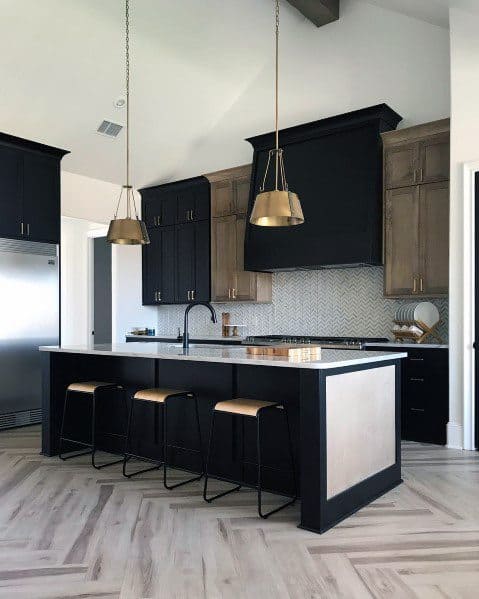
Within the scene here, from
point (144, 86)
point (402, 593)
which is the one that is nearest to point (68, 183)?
point (144, 86)

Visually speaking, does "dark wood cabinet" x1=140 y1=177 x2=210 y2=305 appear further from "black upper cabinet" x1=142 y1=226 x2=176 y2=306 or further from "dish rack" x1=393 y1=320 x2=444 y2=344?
"dish rack" x1=393 y1=320 x2=444 y2=344

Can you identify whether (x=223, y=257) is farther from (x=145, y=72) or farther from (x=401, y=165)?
(x=401, y=165)

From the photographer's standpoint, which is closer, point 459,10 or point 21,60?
point 459,10

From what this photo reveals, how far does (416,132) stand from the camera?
5074mm

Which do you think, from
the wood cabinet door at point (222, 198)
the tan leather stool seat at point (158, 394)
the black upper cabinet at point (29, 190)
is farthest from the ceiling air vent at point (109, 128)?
the tan leather stool seat at point (158, 394)

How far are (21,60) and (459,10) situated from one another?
401 centimetres

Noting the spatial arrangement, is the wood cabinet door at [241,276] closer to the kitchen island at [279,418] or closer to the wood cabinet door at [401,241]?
the wood cabinet door at [401,241]

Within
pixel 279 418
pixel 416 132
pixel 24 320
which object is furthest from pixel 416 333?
pixel 24 320

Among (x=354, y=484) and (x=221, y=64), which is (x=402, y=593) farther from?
(x=221, y=64)

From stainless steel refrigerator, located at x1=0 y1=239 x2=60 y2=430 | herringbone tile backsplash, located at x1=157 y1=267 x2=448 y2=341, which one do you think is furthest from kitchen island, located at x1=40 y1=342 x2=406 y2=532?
herringbone tile backsplash, located at x1=157 y1=267 x2=448 y2=341

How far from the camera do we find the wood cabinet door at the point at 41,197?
5652 millimetres

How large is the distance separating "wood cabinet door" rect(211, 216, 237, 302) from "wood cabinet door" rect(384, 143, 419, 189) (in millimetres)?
2129

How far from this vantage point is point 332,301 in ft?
20.2

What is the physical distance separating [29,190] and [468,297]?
444 centimetres
